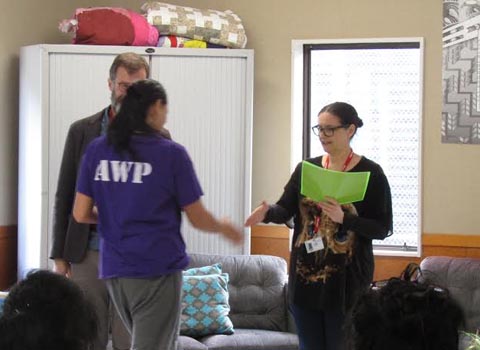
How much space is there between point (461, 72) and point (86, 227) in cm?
281

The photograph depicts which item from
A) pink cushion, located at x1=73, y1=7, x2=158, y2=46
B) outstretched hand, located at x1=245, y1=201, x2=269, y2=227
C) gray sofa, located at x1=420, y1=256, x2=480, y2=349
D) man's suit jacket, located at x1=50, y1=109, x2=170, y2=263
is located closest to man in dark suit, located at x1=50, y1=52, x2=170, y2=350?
man's suit jacket, located at x1=50, y1=109, x2=170, y2=263

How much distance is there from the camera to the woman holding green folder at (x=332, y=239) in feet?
10.1

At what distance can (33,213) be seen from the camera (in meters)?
4.74

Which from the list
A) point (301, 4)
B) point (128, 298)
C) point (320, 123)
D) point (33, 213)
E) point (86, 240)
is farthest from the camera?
point (301, 4)

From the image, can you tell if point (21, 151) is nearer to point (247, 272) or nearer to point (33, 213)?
point (33, 213)

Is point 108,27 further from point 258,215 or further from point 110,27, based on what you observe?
point 258,215

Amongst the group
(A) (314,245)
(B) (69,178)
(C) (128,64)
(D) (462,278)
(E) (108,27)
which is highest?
(E) (108,27)

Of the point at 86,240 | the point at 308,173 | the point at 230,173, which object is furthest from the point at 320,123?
the point at 230,173

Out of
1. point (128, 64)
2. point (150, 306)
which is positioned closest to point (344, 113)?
point (128, 64)

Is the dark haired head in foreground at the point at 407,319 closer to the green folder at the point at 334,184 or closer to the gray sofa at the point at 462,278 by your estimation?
the green folder at the point at 334,184

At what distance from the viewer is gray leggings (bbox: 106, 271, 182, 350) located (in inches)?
102

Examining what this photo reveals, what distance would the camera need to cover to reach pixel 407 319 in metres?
1.36

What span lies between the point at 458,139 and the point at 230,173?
1.34 m

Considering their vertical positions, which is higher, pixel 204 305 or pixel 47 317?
pixel 47 317
